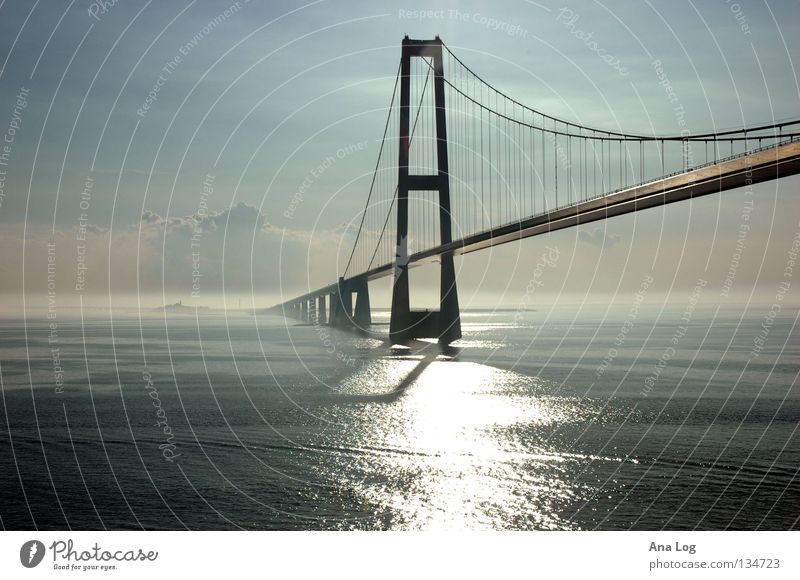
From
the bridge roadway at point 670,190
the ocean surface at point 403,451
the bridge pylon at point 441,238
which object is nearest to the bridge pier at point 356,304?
the bridge pylon at point 441,238

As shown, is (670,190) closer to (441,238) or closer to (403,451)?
(403,451)

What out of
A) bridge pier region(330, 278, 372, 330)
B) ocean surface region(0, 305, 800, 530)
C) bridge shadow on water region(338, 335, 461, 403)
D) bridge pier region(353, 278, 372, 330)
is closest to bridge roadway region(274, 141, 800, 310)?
ocean surface region(0, 305, 800, 530)

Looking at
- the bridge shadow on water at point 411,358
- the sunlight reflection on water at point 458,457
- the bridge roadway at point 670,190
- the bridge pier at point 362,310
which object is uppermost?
the bridge roadway at point 670,190

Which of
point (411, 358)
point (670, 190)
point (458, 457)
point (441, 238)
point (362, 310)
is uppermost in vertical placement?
point (441, 238)

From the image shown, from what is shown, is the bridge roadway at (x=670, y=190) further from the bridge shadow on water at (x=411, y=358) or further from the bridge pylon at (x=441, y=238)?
the bridge pylon at (x=441, y=238)

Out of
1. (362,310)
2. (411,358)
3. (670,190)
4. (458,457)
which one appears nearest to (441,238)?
(411,358)
